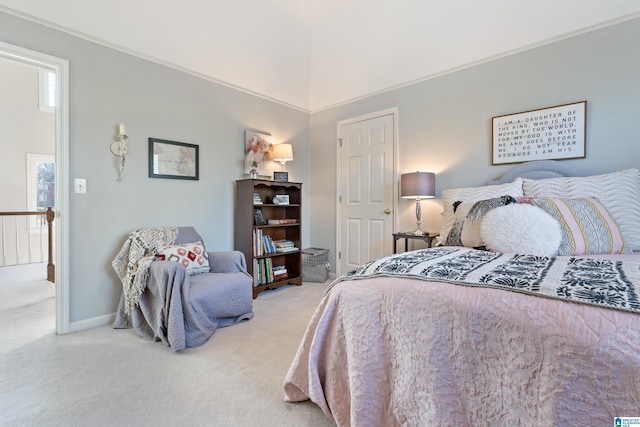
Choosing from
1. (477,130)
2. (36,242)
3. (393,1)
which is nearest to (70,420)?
(477,130)

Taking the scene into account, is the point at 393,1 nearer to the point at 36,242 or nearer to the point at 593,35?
the point at 593,35

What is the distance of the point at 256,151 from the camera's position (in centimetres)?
365

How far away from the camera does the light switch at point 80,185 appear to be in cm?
243

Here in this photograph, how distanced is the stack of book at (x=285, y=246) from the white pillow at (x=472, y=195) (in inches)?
73.6

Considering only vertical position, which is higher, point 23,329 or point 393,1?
point 393,1

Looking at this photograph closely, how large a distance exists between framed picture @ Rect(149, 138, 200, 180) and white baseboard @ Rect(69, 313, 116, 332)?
1.29 m

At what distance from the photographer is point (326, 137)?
427cm

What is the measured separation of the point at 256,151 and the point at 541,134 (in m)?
2.88

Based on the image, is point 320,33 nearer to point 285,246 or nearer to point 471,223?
point 285,246

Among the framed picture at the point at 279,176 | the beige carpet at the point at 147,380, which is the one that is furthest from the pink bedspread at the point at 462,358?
the framed picture at the point at 279,176

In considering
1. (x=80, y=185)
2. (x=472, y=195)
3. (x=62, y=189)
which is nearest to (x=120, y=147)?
(x=80, y=185)

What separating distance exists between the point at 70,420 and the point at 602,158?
149 inches

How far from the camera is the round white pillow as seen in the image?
1673mm

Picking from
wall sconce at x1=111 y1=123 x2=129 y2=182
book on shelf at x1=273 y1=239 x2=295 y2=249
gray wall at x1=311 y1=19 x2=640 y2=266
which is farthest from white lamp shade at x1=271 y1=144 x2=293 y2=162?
wall sconce at x1=111 y1=123 x2=129 y2=182
